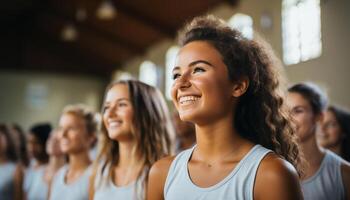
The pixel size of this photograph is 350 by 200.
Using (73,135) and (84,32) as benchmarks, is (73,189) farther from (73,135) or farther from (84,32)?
(84,32)

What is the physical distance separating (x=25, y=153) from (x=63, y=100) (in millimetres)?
11924

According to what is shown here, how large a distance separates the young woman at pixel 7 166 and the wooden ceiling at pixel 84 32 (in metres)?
6.33

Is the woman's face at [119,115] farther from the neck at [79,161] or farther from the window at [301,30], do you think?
the window at [301,30]

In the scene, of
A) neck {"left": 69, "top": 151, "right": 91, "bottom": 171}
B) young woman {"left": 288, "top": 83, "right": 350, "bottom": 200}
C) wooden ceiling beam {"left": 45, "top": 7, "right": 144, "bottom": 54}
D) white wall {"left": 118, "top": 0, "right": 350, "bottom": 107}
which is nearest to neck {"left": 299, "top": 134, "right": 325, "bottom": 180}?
young woman {"left": 288, "top": 83, "right": 350, "bottom": 200}

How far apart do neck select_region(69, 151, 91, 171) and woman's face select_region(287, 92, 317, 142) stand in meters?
1.50

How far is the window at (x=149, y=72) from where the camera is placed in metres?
13.3

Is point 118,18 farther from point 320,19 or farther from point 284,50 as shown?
point 320,19

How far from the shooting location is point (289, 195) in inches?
52.6

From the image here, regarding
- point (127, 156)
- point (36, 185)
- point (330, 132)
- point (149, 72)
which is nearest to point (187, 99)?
point (127, 156)

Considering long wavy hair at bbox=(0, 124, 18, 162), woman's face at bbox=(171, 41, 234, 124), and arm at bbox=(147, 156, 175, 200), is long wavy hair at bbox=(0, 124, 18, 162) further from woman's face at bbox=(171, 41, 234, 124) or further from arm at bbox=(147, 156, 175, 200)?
woman's face at bbox=(171, 41, 234, 124)

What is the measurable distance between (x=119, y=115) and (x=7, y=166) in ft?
5.78

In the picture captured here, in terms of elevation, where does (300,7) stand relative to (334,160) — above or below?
above

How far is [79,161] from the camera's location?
3057 millimetres

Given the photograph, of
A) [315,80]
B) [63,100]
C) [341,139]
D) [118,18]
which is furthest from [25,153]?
[63,100]
